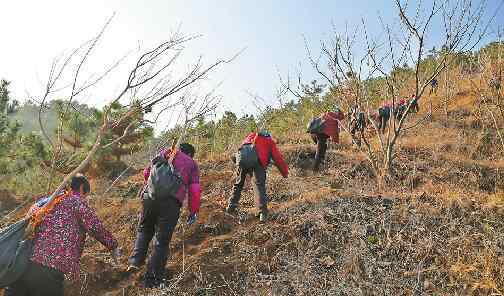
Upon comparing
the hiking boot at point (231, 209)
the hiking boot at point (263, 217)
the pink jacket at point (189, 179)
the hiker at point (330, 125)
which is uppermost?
the hiker at point (330, 125)

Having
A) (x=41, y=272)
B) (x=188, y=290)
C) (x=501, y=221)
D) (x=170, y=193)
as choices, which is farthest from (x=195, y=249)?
(x=501, y=221)

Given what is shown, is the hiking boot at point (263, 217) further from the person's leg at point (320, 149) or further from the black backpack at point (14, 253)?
the person's leg at point (320, 149)

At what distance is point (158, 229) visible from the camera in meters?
3.96

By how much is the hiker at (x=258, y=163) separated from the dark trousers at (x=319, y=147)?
2983 mm

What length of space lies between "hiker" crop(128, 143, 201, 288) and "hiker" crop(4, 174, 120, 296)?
52 centimetres

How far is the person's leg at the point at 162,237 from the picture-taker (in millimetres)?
3908

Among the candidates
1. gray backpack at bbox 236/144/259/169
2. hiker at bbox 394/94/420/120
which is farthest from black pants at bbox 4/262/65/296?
hiker at bbox 394/94/420/120

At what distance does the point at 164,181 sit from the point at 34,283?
1370 millimetres

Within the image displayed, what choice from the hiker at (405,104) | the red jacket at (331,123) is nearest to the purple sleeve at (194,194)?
the hiker at (405,104)

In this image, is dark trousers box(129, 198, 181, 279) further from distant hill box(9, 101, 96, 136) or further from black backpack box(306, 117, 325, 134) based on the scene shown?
black backpack box(306, 117, 325, 134)

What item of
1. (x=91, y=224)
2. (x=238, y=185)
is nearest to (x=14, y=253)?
(x=91, y=224)

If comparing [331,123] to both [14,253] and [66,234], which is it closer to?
[66,234]

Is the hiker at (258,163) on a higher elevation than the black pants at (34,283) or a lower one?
higher

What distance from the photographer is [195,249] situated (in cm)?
475
